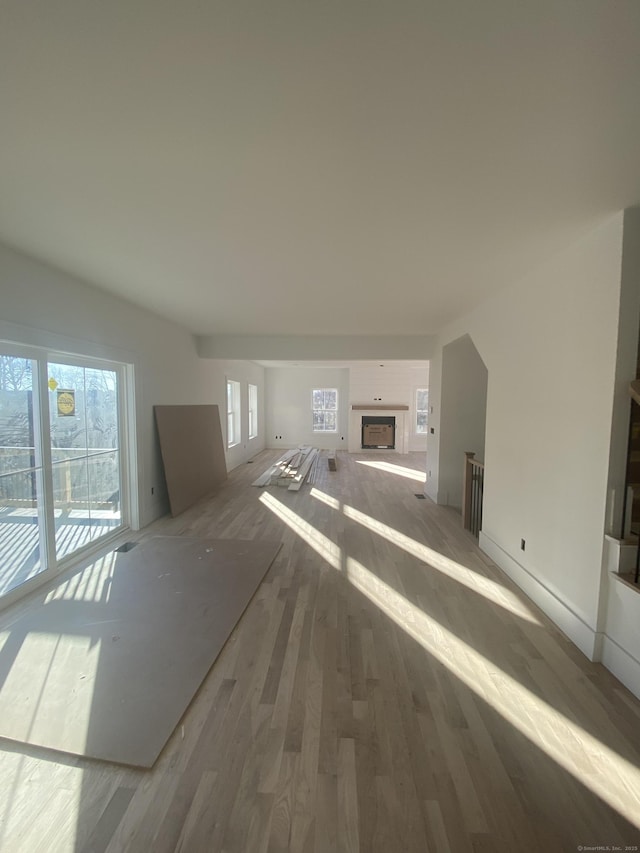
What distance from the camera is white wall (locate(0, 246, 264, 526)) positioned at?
8.28 ft

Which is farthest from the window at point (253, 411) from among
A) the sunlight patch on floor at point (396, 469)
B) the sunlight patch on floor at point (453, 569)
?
the sunlight patch on floor at point (453, 569)

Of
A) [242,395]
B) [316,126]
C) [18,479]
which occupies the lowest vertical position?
[18,479]

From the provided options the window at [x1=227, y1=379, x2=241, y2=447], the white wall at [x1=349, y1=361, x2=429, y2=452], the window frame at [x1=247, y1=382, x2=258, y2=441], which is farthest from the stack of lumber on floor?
the white wall at [x1=349, y1=361, x2=429, y2=452]

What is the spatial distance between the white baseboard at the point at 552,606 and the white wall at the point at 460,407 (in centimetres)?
191

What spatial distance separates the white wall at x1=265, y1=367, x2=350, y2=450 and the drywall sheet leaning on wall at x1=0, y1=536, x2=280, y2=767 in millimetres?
7396

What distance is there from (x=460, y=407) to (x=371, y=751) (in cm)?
442

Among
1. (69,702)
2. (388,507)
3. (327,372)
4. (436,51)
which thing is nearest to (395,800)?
(69,702)

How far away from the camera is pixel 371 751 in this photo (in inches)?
58.7

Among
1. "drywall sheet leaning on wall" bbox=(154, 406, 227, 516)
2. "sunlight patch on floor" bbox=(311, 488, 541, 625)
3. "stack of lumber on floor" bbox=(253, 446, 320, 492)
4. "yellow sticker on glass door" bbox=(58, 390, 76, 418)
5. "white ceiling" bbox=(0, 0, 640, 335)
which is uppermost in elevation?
"white ceiling" bbox=(0, 0, 640, 335)

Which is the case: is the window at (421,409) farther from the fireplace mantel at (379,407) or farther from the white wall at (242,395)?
the white wall at (242,395)

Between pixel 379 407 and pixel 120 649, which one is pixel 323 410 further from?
pixel 120 649

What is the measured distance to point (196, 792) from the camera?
1326 millimetres

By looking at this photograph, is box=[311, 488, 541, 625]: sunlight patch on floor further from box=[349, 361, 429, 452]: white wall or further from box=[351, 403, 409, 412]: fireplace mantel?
box=[349, 361, 429, 452]: white wall

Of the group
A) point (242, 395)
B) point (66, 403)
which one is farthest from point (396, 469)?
point (66, 403)
